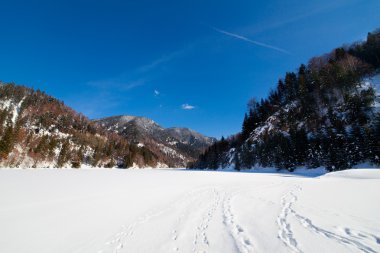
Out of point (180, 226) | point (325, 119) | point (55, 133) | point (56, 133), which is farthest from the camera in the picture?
point (56, 133)

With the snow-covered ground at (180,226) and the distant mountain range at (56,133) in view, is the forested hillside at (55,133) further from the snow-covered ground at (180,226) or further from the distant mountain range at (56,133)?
the snow-covered ground at (180,226)

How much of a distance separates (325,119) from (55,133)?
148967 millimetres

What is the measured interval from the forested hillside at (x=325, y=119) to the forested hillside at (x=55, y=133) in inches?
2710

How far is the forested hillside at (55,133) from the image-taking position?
87975mm

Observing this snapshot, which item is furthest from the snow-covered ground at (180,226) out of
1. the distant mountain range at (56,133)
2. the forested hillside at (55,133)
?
the forested hillside at (55,133)

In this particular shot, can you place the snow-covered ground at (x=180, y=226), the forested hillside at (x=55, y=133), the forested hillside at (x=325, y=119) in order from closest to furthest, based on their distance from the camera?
the snow-covered ground at (x=180, y=226), the forested hillside at (x=325, y=119), the forested hillside at (x=55, y=133)

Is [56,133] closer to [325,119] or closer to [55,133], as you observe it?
[55,133]

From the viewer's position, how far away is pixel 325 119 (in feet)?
183

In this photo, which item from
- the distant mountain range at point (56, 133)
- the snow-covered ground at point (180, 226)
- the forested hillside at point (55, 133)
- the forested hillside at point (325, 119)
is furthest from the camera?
the forested hillside at point (55, 133)

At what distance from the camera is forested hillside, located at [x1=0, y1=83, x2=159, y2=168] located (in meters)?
88.0

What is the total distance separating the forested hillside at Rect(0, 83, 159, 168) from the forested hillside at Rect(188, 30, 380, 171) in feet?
226

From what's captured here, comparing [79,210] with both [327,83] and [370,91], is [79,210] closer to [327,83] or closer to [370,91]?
[370,91]

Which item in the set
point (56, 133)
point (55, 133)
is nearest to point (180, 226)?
point (55, 133)

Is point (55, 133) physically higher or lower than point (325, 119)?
higher
